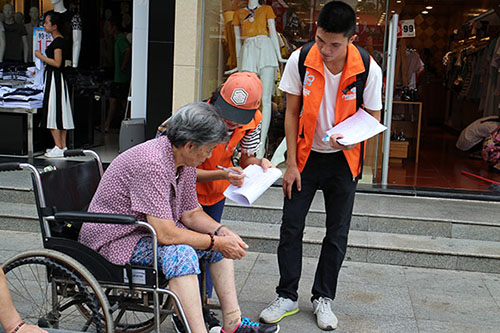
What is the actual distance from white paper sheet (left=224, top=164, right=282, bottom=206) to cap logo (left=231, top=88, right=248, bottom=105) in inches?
15.1

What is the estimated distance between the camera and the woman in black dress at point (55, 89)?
23.1 feet

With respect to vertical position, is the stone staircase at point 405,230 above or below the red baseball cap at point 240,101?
below

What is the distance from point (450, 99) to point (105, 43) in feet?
29.0

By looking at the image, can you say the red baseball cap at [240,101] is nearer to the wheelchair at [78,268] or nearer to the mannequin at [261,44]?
the wheelchair at [78,268]

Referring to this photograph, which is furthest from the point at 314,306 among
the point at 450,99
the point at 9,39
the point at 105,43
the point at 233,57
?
the point at 450,99

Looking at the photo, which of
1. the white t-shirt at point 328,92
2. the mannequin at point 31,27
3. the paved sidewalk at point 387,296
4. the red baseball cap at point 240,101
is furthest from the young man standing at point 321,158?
the mannequin at point 31,27

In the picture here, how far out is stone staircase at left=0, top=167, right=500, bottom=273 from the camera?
15.8ft

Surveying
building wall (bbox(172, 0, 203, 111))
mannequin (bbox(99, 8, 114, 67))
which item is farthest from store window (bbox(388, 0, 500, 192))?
mannequin (bbox(99, 8, 114, 67))

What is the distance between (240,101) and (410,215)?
2.81 metres

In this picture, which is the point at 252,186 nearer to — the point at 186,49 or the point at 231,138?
the point at 231,138

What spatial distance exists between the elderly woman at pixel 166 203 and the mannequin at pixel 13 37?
6.33 m

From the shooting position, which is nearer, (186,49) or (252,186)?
(252,186)

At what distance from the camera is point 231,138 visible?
10.6ft

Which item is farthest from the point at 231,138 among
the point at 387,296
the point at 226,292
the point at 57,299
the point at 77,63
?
the point at 77,63
